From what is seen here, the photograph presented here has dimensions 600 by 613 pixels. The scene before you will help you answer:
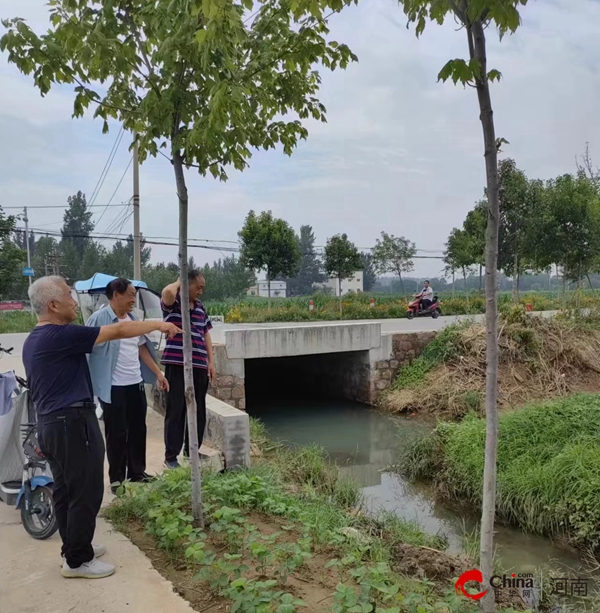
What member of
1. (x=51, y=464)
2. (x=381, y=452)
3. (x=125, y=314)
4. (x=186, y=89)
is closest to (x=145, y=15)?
(x=186, y=89)

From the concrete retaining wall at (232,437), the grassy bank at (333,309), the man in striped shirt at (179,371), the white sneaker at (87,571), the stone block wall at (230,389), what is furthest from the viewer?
the grassy bank at (333,309)

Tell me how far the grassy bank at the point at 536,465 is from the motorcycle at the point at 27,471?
4203mm

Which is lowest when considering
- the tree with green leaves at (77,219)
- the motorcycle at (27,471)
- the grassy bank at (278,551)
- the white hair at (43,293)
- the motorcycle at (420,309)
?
the grassy bank at (278,551)

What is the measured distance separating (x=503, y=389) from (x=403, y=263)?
63.8 feet

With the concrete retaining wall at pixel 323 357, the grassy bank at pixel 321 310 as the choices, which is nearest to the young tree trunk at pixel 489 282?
the concrete retaining wall at pixel 323 357

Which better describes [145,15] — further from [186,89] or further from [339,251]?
[339,251]

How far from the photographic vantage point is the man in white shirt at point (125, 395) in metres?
3.84

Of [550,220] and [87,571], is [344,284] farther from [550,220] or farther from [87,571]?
[87,571]

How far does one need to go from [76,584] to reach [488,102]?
9.61ft

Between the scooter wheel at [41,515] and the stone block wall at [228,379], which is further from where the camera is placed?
the stone block wall at [228,379]

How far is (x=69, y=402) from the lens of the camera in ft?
9.21

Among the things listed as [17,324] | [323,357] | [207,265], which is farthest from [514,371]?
[207,265]

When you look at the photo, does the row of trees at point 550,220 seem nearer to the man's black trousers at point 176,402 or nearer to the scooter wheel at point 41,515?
the man's black trousers at point 176,402

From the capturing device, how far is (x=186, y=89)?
3254mm
